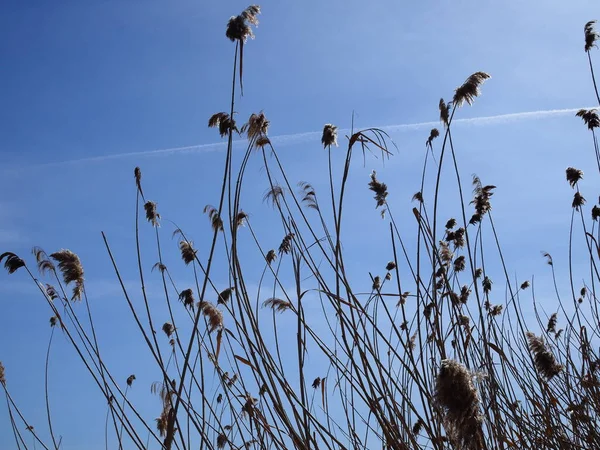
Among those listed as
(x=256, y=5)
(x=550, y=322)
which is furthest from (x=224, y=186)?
(x=550, y=322)

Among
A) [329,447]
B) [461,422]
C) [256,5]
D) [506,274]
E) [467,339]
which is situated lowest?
[329,447]

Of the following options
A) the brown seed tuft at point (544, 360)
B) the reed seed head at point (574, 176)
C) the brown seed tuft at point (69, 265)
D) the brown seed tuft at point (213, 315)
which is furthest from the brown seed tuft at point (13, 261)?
the reed seed head at point (574, 176)

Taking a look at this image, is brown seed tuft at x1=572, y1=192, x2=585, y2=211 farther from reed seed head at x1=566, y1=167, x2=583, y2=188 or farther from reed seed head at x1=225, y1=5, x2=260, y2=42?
reed seed head at x1=225, y1=5, x2=260, y2=42

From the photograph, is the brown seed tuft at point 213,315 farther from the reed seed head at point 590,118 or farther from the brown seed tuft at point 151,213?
the reed seed head at point 590,118

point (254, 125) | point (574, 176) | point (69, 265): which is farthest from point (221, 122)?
point (574, 176)

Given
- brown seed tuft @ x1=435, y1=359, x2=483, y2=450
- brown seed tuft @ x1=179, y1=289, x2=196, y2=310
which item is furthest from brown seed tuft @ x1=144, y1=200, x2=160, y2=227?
brown seed tuft @ x1=435, y1=359, x2=483, y2=450

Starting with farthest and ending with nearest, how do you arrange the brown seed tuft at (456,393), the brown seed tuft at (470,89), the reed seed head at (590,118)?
the reed seed head at (590,118) → the brown seed tuft at (470,89) → the brown seed tuft at (456,393)

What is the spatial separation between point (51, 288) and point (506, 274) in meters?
3.17

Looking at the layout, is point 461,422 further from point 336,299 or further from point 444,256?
point 444,256

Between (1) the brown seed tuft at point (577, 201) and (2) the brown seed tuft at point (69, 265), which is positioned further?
(1) the brown seed tuft at point (577, 201)

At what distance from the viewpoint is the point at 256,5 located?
2877 millimetres

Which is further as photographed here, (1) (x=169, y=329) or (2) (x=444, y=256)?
(1) (x=169, y=329)

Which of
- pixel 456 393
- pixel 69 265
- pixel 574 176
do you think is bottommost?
pixel 456 393

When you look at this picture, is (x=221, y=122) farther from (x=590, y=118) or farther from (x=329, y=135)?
(x=590, y=118)
